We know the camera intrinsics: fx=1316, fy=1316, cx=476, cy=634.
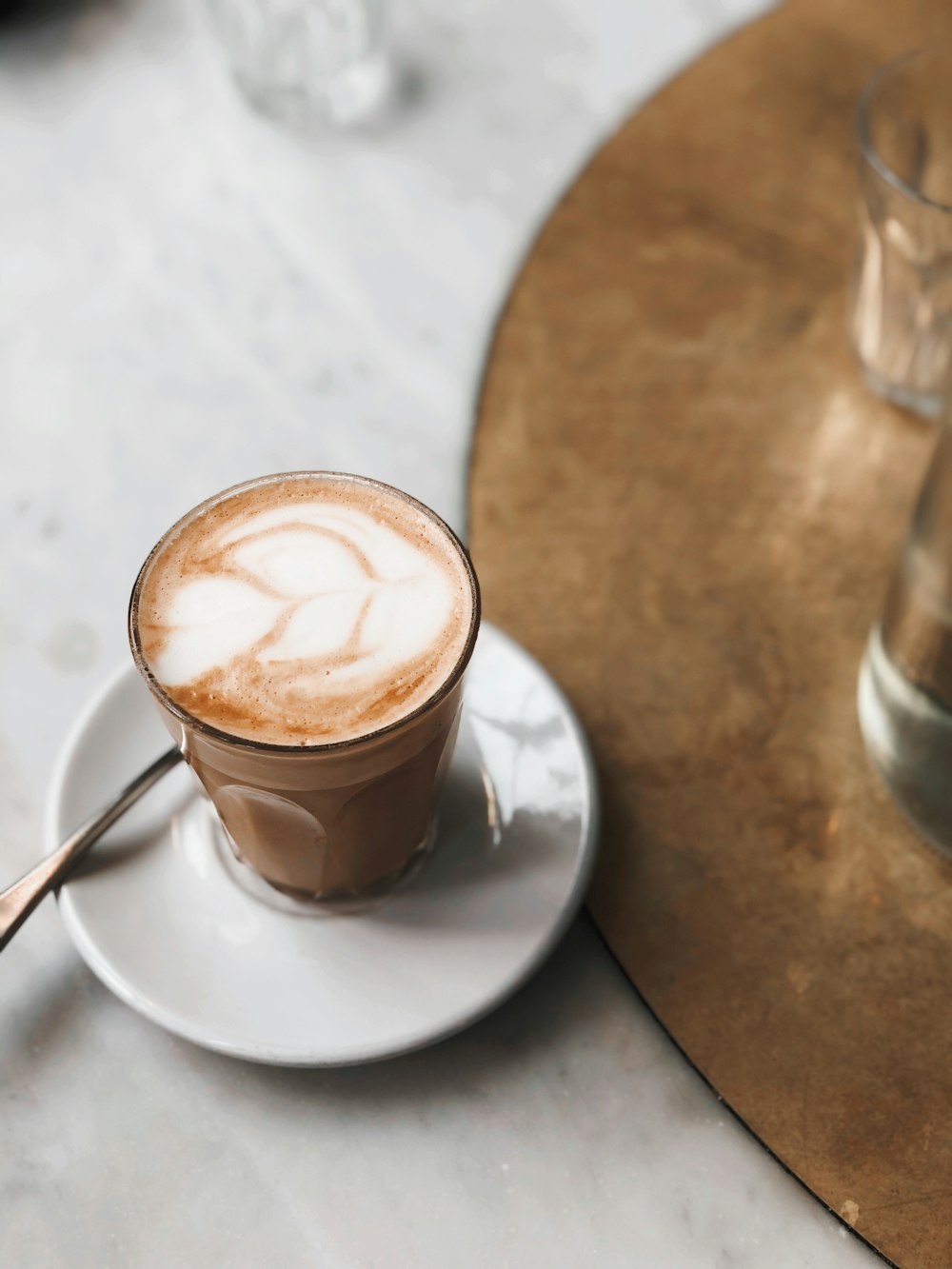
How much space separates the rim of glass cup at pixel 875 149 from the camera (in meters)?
0.66

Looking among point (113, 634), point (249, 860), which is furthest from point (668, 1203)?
point (113, 634)

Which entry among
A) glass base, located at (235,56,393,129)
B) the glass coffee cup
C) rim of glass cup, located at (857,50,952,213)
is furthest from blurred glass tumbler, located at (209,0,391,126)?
the glass coffee cup

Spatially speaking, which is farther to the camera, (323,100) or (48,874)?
(323,100)

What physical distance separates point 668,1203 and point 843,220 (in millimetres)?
598

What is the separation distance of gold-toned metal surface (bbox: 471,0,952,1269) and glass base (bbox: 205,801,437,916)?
9cm

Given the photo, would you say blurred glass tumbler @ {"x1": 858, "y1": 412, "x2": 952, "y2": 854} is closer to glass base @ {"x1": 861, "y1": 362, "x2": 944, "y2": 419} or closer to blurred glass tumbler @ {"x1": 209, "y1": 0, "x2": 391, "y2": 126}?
glass base @ {"x1": 861, "y1": 362, "x2": 944, "y2": 419}

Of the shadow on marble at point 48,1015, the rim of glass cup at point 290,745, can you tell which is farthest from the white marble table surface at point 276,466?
the rim of glass cup at point 290,745

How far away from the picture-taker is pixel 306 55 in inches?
37.3

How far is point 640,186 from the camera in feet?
2.77

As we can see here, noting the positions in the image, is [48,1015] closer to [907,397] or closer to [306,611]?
[306,611]

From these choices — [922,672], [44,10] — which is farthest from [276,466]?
[44,10]

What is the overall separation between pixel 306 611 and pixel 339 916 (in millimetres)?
130

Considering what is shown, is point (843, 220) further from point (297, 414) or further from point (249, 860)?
point (249, 860)

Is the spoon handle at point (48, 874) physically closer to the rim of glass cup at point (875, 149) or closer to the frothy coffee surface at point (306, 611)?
the frothy coffee surface at point (306, 611)
